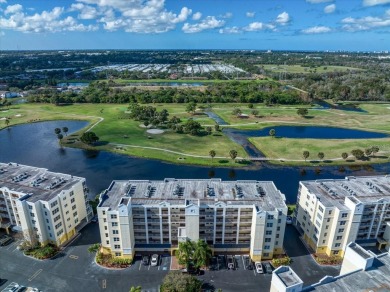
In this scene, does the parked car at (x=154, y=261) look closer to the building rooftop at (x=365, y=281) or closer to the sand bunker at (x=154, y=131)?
the building rooftop at (x=365, y=281)

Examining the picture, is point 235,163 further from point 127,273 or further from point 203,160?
point 127,273

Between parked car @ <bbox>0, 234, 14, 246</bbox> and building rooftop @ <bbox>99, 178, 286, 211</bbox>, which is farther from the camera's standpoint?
parked car @ <bbox>0, 234, 14, 246</bbox>

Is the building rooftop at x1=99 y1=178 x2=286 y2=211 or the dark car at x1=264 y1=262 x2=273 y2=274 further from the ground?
the building rooftop at x1=99 y1=178 x2=286 y2=211

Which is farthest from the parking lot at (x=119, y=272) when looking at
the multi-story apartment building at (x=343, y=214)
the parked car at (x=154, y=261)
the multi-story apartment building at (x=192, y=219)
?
the multi-story apartment building at (x=343, y=214)

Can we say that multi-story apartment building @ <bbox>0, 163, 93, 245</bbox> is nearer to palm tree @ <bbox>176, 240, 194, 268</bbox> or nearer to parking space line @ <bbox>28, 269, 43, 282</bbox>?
parking space line @ <bbox>28, 269, 43, 282</bbox>

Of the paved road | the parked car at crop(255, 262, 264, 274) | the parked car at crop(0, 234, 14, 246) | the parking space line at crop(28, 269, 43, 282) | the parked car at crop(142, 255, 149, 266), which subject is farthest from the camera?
the parked car at crop(0, 234, 14, 246)

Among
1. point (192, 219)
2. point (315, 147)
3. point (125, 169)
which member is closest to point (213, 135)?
point (315, 147)

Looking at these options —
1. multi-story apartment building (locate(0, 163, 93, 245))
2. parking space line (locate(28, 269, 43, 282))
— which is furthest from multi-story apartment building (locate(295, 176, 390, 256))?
parking space line (locate(28, 269, 43, 282))
